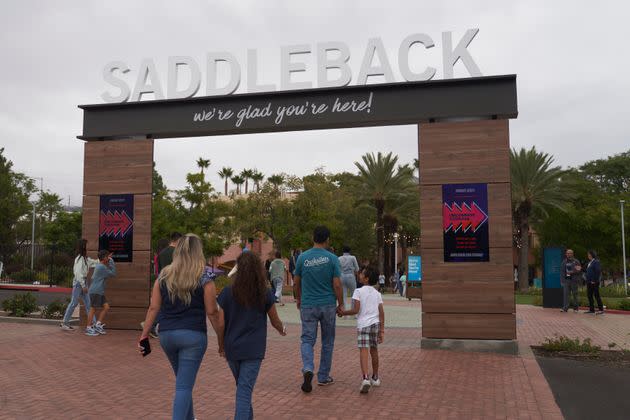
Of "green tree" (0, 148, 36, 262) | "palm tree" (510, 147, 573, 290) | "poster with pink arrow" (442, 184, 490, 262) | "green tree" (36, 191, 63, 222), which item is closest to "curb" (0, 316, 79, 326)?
"poster with pink arrow" (442, 184, 490, 262)

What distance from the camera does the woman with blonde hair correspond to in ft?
14.5

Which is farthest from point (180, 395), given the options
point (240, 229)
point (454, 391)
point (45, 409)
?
point (240, 229)

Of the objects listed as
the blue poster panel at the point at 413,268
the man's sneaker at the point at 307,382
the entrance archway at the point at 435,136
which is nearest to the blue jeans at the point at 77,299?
the entrance archway at the point at 435,136

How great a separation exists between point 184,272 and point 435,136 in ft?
21.9

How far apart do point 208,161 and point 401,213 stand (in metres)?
20.3

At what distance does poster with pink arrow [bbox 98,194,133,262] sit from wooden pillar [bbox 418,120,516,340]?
5960 mm

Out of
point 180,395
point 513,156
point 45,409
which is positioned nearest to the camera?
point 180,395

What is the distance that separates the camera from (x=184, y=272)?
445cm

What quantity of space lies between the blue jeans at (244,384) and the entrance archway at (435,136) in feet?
19.1

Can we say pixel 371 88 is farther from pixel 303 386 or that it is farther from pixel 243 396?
pixel 243 396

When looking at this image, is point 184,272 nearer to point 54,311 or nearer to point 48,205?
point 54,311

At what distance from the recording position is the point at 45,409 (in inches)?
229

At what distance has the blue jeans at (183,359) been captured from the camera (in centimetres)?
440

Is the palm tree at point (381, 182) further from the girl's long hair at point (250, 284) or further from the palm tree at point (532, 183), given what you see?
the girl's long hair at point (250, 284)
